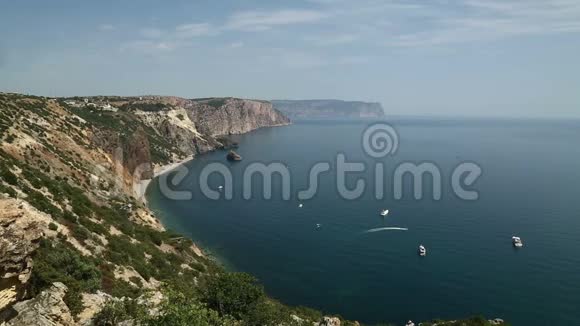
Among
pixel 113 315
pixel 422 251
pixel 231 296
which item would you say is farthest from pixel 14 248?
pixel 422 251

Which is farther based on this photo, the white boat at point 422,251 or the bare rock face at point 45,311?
the white boat at point 422,251

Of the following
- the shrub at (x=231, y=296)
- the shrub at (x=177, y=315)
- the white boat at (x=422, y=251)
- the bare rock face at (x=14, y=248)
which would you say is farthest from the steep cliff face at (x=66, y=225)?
the white boat at (x=422, y=251)

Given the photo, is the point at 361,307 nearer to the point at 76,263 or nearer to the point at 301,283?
the point at 301,283

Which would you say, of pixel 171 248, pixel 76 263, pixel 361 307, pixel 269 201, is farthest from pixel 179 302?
pixel 269 201

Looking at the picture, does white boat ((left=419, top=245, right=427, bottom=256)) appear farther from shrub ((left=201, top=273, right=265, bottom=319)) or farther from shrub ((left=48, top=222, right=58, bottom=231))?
shrub ((left=48, top=222, right=58, bottom=231))

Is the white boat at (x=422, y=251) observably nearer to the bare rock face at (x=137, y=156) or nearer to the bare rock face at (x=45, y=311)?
the bare rock face at (x=45, y=311)

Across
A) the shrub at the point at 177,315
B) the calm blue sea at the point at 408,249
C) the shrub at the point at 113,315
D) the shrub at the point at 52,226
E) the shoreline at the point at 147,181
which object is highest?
the shrub at the point at 52,226
